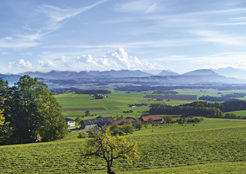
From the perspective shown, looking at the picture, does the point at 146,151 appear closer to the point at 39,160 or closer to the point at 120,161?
the point at 120,161

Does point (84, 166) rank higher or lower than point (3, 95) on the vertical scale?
lower

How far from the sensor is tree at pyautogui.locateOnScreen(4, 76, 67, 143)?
47.1m

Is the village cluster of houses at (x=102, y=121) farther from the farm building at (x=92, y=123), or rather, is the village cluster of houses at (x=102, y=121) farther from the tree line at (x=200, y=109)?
the tree line at (x=200, y=109)

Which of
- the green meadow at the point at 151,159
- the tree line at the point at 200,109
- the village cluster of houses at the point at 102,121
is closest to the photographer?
the green meadow at the point at 151,159

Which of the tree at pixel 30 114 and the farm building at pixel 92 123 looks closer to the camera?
the tree at pixel 30 114

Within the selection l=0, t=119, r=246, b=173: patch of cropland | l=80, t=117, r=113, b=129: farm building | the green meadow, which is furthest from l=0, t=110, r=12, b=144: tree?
l=80, t=117, r=113, b=129: farm building

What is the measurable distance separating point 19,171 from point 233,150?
3387cm

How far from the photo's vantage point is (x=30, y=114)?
4772cm

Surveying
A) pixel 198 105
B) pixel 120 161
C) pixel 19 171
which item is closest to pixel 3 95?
pixel 19 171

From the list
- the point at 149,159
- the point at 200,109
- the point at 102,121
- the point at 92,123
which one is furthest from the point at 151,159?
the point at 200,109

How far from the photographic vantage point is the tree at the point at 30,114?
Result: 47.1 m

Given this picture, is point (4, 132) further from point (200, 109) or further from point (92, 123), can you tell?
point (200, 109)

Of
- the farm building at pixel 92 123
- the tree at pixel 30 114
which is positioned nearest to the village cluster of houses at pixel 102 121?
the farm building at pixel 92 123

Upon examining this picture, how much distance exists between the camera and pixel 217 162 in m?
28.2
